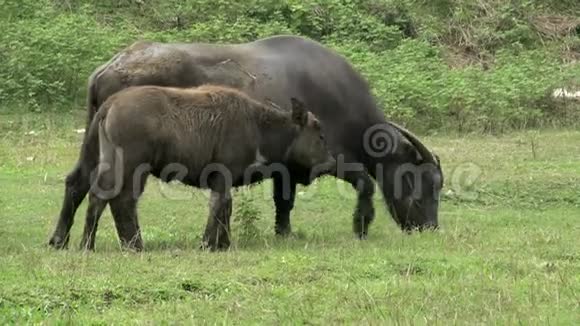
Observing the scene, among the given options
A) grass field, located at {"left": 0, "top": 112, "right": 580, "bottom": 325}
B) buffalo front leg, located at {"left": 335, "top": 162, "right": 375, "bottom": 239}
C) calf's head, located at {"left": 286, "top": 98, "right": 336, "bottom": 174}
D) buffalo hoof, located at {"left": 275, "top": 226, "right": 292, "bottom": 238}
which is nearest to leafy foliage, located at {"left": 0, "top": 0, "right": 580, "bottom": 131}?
grass field, located at {"left": 0, "top": 112, "right": 580, "bottom": 325}

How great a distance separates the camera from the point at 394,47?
67.6 ft

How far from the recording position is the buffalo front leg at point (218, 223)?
27.3ft

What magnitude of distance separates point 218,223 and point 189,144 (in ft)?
2.18

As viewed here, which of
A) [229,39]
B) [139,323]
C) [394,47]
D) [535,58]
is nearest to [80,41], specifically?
[229,39]

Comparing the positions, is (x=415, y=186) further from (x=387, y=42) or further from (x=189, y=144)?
(x=387, y=42)

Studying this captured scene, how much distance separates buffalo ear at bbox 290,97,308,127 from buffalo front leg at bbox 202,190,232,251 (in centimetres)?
98

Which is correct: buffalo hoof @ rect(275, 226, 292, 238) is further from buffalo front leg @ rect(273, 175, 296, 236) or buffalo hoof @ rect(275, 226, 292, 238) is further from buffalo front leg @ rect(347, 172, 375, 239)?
buffalo front leg @ rect(347, 172, 375, 239)

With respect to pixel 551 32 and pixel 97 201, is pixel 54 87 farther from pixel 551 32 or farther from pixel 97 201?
pixel 551 32

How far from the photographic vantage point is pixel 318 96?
9703mm

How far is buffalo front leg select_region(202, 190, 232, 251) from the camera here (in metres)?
8.33

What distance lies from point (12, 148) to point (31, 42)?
362 centimetres

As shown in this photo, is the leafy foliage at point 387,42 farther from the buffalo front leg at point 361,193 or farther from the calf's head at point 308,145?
the calf's head at point 308,145

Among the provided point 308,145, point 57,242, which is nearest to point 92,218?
point 57,242

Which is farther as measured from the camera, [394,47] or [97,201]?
[394,47]
